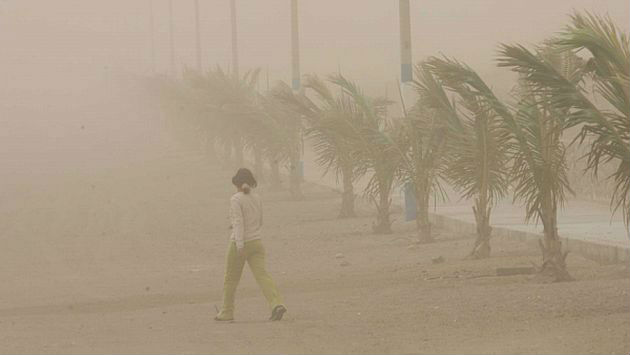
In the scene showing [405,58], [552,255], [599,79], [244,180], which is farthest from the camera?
[405,58]

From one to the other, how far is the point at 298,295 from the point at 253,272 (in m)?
2.06

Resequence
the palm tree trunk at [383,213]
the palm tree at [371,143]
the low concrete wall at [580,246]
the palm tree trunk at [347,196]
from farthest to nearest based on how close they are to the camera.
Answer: the palm tree trunk at [347,196]
the palm tree trunk at [383,213]
the palm tree at [371,143]
the low concrete wall at [580,246]

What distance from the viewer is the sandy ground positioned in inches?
509

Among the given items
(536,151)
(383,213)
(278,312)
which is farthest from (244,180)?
(383,213)

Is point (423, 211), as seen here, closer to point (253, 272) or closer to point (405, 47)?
point (405, 47)

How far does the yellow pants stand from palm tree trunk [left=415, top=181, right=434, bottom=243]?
6.45 m

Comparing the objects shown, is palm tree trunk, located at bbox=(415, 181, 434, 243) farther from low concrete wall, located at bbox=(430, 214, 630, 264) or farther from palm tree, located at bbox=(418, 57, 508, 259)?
palm tree, located at bbox=(418, 57, 508, 259)

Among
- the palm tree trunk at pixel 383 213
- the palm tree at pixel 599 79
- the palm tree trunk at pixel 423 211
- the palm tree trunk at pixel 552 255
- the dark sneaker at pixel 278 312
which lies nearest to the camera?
the palm tree at pixel 599 79

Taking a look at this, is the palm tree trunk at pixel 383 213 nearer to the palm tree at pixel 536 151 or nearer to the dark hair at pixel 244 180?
the palm tree at pixel 536 151

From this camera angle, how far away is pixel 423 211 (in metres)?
21.4

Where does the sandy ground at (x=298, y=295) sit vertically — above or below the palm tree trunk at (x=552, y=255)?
below

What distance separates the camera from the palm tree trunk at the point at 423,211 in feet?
68.8

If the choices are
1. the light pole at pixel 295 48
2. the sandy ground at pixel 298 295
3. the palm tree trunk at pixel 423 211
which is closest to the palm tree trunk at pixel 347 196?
the sandy ground at pixel 298 295

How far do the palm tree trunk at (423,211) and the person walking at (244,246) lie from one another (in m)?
6.45
